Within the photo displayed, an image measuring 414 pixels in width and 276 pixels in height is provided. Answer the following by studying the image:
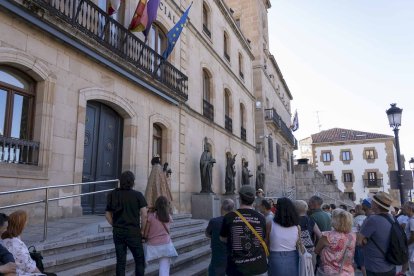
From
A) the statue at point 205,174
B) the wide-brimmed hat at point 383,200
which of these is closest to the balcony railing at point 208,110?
the statue at point 205,174

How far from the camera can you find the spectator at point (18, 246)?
336 centimetres

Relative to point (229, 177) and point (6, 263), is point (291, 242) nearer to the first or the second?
point (6, 263)

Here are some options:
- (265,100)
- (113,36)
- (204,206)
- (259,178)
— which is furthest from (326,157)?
(113,36)

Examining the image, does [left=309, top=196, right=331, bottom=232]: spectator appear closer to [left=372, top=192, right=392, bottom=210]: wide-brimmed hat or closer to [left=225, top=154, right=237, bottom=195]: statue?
[left=372, top=192, right=392, bottom=210]: wide-brimmed hat

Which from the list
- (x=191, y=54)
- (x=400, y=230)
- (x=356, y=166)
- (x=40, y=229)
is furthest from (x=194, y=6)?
(x=356, y=166)

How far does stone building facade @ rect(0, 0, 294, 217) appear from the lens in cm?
663

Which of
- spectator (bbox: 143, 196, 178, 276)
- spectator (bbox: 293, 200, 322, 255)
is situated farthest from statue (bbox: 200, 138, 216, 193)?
spectator (bbox: 293, 200, 322, 255)

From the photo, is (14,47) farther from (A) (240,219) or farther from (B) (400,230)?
(B) (400,230)

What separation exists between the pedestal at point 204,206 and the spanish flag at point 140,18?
6.10 metres

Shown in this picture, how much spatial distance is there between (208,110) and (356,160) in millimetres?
37430

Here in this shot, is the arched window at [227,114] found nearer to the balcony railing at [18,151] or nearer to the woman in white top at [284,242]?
the balcony railing at [18,151]

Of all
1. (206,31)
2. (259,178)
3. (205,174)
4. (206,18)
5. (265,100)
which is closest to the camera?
(205,174)

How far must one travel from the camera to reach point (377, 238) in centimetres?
375

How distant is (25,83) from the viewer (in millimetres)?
6992
